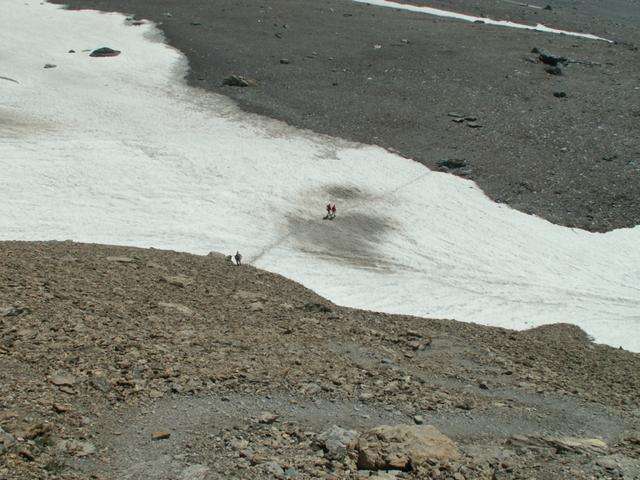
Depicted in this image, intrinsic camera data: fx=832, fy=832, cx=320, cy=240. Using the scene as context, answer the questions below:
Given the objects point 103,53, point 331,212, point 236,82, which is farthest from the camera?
point 103,53

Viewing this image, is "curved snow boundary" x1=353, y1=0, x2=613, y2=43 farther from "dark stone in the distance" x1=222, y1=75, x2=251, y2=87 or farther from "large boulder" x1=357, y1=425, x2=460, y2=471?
"large boulder" x1=357, y1=425, x2=460, y2=471

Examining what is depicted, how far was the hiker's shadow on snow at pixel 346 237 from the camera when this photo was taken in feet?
76.8

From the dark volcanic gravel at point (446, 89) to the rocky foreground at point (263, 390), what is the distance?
14558 mm

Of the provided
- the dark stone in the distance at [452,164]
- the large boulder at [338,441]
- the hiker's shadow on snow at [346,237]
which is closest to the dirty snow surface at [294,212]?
the hiker's shadow on snow at [346,237]

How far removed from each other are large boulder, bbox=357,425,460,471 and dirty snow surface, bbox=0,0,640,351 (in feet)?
35.4

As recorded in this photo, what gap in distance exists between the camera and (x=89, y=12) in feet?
156

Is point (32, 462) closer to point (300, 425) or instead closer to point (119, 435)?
point (119, 435)

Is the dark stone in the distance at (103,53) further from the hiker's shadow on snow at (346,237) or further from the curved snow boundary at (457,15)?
the curved snow boundary at (457,15)

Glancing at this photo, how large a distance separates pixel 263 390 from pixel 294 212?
1544 centimetres

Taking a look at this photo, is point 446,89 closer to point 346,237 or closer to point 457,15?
point 346,237

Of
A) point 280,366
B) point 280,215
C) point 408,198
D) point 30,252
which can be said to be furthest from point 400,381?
point 408,198

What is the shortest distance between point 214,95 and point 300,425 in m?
27.2

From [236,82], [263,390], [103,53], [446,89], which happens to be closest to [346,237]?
[263,390]

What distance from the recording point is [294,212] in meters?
26.0
